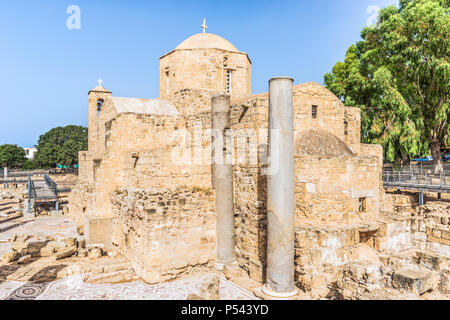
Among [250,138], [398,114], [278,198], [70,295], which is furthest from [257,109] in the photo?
[398,114]

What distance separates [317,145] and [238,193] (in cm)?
245

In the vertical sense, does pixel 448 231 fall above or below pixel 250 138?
below

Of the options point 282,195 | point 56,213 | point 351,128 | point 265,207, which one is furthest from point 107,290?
point 56,213

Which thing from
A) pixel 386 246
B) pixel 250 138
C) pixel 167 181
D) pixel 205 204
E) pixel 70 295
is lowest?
pixel 70 295

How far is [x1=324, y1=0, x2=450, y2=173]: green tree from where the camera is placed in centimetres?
1493

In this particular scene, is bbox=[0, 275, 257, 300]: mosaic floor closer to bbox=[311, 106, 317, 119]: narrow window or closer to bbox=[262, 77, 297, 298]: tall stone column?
bbox=[262, 77, 297, 298]: tall stone column

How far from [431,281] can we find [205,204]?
5.11 m

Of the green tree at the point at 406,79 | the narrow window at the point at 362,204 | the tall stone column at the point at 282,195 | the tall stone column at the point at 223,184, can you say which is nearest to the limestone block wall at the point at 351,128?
the narrow window at the point at 362,204

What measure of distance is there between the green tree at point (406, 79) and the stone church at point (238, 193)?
6.47 m

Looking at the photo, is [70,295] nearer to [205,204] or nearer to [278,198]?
[205,204]

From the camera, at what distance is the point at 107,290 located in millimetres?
7285

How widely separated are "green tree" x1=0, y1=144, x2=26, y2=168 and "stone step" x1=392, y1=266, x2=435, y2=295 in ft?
182

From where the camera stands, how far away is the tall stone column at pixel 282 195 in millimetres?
6379
